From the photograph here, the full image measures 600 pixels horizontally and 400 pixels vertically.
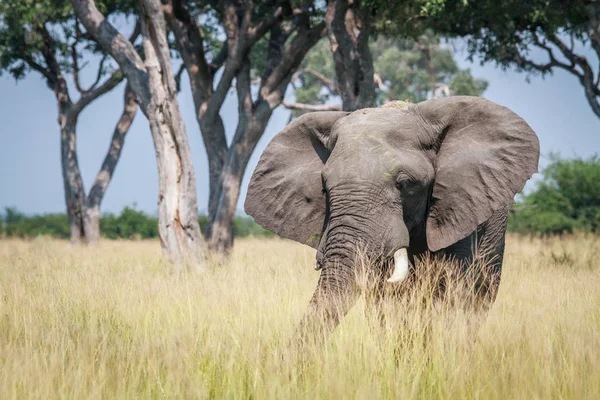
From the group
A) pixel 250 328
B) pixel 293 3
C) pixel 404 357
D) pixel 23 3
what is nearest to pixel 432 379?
pixel 404 357

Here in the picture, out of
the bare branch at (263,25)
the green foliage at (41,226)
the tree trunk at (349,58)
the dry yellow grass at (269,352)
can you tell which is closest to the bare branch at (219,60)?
Result: the bare branch at (263,25)

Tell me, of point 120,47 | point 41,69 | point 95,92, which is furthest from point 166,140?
point 41,69

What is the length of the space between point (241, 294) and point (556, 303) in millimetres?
2938

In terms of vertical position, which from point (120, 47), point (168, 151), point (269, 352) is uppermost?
point (120, 47)

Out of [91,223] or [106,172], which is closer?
[91,223]

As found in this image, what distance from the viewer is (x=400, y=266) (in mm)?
4812

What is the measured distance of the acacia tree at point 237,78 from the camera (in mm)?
15523

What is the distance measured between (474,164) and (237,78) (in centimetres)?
1127

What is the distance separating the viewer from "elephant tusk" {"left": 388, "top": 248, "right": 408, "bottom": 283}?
188 inches

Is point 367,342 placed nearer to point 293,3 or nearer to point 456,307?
point 456,307

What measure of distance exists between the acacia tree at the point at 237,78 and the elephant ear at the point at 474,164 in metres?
10.1

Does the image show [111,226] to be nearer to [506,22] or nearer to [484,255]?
[506,22]

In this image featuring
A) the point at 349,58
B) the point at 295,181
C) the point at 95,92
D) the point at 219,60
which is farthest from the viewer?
the point at 95,92

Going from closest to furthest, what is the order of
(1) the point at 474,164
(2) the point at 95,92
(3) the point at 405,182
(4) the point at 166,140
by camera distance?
(3) the point at 405,182
(1) the point at 474,164
(4) the point at 166,140
(2) the point at 95,92
